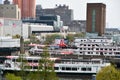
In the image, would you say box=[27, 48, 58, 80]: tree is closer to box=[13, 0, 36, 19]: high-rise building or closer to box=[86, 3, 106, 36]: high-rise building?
box=[86, 3, 106, 36]: high-rise building

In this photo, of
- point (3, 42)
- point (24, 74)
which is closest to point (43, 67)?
point (24, 74)

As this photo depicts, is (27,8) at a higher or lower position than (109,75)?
higher

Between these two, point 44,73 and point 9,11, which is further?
point 9,11

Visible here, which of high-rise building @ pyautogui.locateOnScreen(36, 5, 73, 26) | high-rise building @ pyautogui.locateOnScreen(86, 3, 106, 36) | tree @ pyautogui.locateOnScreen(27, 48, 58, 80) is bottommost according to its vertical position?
tree @ pyautogui.locateOnScreen(27, 48, 58, 80)

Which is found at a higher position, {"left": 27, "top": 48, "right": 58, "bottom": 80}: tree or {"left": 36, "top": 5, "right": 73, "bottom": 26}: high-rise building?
{"left": 36, "top": 5, "right": 73, "bottom": 26}: high-rise building

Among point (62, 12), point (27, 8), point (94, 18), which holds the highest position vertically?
point (27, 8)

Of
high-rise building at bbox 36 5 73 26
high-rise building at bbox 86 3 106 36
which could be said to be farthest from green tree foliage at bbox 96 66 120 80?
high-rise building at bbox 36 5 73 26

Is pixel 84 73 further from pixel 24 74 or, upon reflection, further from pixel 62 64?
pixel 24 74

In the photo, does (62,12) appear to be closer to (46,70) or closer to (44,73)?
(46,70)

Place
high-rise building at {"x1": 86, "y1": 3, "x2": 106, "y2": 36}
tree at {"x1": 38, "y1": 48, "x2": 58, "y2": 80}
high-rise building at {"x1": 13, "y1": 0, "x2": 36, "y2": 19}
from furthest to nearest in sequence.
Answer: high-rise building at {"x1": 13, "y1": 0, "x2": 36, "y2": 19} → high-rise building at {"x1": 86, "y1": 3, "x2": 106, "y2": 36} → tree at {"x1": 38, "y1": 48, "x2": 58, "y2": 80}

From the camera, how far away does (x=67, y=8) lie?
166 meters

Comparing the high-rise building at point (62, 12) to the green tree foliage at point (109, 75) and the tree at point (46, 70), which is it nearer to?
the tree at point (46, 70)

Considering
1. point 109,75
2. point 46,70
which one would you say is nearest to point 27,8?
point 46,70

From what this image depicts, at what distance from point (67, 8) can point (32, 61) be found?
130m
